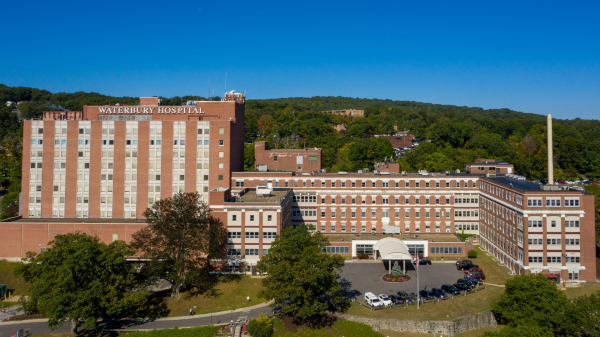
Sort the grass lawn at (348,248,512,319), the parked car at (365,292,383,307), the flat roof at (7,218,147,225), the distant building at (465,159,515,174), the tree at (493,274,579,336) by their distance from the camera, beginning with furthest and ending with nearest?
the distant building at (465,159,515,174) < the flat roof at (7,218,147,225) < the parked car at (365,292,383,307) < the grass lawn at (348,248,512,319) < the tree at (493,274,579,336)

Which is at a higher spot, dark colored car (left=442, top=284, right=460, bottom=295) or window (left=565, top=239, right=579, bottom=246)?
window (left=565, top=239, right=579, bottom=246)

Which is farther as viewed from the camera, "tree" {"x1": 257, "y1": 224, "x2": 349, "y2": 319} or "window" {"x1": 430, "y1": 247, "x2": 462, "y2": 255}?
"window" {"x1": 430, "y1": 247, "x2": 462, "y2": 255}

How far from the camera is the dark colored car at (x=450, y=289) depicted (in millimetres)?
61150

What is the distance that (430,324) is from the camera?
51812mm

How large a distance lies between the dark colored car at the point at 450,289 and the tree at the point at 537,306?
843cm

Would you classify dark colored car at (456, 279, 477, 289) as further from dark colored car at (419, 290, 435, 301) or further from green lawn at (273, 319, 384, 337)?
green lawn at (273, 319, 384, 337)

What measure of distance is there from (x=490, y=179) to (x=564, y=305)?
39398 millimetres

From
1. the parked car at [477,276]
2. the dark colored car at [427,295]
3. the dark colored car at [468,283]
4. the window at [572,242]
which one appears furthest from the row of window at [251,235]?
the window at [572,242]

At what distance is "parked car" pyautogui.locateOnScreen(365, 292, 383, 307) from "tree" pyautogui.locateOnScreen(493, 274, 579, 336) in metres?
15.4

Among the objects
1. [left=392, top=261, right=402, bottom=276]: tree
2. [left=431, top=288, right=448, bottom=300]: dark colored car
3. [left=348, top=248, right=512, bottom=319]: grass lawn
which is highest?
[left=392, top=261, right=402, bottom=276]: tree

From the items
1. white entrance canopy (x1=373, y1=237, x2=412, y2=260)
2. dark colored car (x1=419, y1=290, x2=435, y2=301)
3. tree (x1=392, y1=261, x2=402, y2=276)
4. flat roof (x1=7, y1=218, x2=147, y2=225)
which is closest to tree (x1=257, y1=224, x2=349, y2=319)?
dark colored car (x1=419, y1=290, x2=435, y2=301)

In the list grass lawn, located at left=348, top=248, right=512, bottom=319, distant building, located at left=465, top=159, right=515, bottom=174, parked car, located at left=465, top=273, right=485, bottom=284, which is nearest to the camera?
grass lawn, located at left=348, top=248, right=512, bottom=319

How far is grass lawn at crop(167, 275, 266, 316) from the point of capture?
191 feet

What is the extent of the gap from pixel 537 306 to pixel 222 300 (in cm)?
4271
